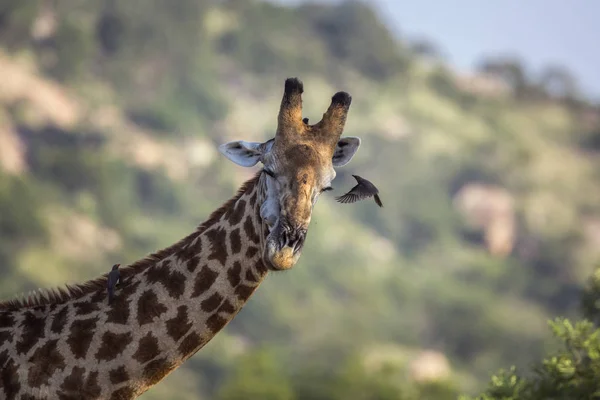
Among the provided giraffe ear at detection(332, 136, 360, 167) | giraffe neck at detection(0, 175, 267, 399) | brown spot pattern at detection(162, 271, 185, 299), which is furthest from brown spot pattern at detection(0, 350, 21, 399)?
Answer: giraffe ear at detection(332, 136, 360, 167)

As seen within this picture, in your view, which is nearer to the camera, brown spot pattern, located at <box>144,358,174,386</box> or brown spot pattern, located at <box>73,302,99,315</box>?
brown spot pattern, located at <box>144,358,174,386</box>

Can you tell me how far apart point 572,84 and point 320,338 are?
9663 cm

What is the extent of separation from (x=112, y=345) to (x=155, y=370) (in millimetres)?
424

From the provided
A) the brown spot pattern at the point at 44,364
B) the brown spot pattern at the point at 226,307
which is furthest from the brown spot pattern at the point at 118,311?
the brown spot pattern at the point at 226,307

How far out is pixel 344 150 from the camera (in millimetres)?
9617

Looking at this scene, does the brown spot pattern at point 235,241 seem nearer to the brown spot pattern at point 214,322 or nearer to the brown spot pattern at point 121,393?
the brown spot pattern at point 214,322

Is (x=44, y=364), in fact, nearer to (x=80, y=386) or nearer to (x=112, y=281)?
(x=80, y=386)

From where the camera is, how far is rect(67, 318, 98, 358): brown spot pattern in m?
8.95

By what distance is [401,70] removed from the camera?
594ft

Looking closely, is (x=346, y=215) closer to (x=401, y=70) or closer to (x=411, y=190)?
(x=411, y=190)

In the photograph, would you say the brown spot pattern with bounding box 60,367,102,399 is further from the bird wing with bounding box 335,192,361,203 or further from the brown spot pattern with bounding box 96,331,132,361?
the bird wing with bounding box 335,192,361,203

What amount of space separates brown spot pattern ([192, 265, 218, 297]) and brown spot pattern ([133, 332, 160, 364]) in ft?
1.73

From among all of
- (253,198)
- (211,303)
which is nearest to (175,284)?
(211,303)

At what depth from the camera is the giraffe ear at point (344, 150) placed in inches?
377
